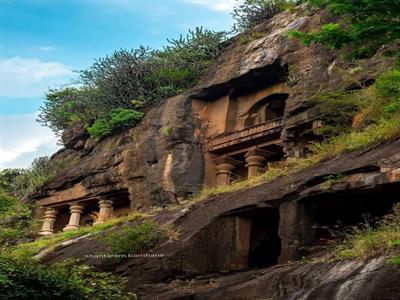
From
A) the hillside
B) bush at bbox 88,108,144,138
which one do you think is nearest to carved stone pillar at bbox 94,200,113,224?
the hillside

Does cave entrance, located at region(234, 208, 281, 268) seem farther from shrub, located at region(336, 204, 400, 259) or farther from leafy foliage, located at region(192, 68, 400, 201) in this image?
shrub, located at region(336, 204, 400, 259)

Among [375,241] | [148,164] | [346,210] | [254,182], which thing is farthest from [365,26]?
[148,164]

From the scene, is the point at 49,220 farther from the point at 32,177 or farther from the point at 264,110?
the point at 264,110

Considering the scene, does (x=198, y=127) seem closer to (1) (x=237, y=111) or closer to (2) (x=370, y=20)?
(1) (x=237, y=111)

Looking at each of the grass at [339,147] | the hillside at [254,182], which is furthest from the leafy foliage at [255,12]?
the grass at [339,147]

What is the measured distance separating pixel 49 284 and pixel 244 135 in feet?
37.4

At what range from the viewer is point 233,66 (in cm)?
2025

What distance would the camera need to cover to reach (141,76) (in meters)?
23.6

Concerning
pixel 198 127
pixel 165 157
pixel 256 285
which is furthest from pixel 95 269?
pixel 198 127

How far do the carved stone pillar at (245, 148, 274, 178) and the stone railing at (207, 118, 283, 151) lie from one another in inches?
19.7

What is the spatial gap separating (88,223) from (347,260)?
1729 cm

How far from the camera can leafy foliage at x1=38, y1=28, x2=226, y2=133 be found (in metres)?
22.1

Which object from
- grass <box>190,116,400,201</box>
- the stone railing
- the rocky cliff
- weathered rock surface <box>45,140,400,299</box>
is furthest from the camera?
the stone railing

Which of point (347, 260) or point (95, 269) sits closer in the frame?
point (347, 260)
